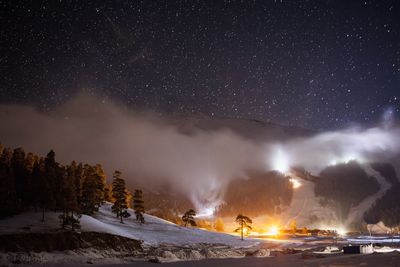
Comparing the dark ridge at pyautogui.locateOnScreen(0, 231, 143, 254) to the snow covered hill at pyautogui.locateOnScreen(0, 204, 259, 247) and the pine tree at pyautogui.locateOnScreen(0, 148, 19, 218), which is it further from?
the pine tree at pyautogui.locateOnScreen(0, 148, 19, 218)

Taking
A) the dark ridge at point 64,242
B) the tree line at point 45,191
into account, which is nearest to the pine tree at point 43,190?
the tree line at point 45,191

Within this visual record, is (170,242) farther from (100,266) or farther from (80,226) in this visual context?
(100,266)

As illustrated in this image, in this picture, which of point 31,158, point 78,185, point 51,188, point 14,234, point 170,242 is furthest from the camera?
point 31,158

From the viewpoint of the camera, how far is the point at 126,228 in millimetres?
107875

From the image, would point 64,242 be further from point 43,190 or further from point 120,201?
point 120,201

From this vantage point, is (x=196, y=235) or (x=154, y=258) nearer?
(x=154, y=258)

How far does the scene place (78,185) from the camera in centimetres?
11269

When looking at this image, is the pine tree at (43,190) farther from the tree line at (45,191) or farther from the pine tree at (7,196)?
the pine tree at (7,196)

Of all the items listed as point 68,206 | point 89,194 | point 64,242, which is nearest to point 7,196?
point 68,206

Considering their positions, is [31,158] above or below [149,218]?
above

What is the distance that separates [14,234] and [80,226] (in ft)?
47.1

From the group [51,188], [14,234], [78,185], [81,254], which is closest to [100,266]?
[81,254]

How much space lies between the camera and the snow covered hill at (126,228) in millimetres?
78144

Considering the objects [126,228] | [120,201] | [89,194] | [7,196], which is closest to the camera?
[7,196]
